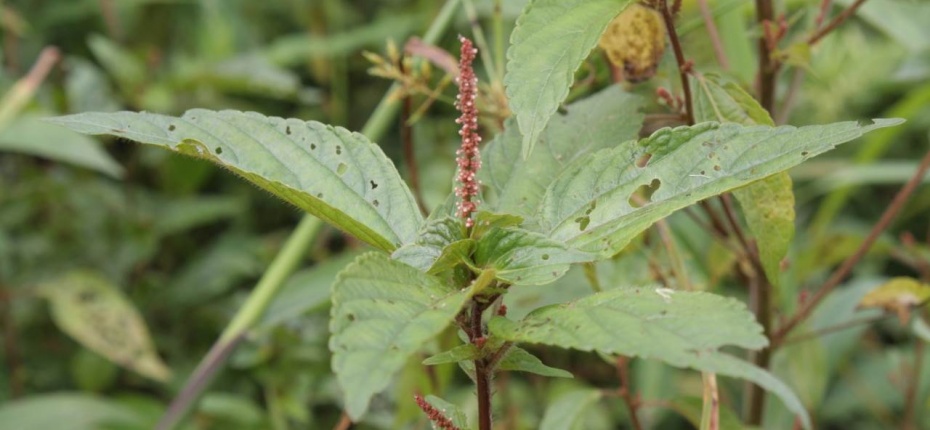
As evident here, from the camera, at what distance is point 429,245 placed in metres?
0.56

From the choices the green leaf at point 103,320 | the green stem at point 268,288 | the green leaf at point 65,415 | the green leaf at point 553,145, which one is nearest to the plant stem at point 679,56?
the green leaf at point 553,145

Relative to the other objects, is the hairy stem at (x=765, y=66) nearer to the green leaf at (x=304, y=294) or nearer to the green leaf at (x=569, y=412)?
the green leaf at (x=569, y=412)

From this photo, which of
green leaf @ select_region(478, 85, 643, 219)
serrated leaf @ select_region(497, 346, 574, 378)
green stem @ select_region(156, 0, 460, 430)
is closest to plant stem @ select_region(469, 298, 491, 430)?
serrated leaf @ select_region(497, 346, 574, 378)

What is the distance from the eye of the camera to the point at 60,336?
A: 1.85 meters

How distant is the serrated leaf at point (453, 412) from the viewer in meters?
0.61

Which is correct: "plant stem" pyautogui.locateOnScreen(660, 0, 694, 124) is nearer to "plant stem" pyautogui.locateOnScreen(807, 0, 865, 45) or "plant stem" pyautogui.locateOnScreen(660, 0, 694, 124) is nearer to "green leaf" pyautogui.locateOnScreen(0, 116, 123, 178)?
"plant stem" pyautogui.locateOnScreen(807, 0, 865, 45)

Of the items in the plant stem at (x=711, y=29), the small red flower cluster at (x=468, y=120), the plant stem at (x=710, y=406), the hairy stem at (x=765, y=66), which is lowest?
the plant stem at (x=710, y=406)

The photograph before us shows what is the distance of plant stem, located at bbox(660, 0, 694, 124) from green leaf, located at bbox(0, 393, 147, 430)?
42.2 inches

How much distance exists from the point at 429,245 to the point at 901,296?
1.93ft

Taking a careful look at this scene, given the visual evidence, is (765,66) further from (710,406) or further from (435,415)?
(435,415)

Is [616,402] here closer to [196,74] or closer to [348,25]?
[196,74]

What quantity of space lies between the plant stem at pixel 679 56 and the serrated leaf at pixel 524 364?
0.27 m

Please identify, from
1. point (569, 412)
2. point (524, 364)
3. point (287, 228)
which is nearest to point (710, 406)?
point (569, 412)

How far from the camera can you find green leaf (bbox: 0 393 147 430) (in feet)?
4.97
